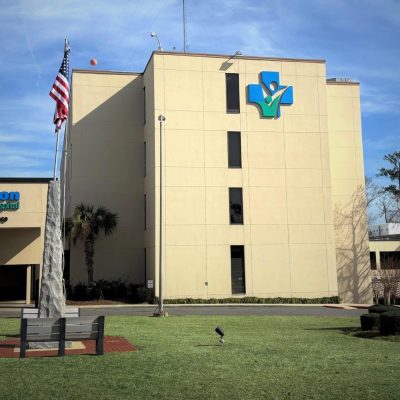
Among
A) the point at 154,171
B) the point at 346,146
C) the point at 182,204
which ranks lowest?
the point at 182,204

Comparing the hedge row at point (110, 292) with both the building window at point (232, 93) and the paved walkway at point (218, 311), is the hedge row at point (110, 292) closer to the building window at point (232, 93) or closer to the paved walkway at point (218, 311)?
the paved walkway at point (218, 311)

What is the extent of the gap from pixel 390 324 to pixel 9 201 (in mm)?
24539

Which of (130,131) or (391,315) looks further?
(130,131)

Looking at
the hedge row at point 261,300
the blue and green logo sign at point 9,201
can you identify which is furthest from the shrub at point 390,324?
the blue and green logo sign at point 9,201

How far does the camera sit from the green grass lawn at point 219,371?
7.95 meters

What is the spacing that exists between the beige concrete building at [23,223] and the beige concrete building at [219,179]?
190 inches

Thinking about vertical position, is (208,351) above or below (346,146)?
below

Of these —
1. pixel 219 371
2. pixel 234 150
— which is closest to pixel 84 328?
pixel 219 371

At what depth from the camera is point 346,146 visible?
138ft

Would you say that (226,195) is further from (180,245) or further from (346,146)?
(346,146)

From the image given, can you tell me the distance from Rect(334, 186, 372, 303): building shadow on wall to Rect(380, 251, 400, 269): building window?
19.7 feet

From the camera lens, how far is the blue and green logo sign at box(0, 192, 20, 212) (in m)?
32.3

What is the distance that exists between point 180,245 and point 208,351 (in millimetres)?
23272

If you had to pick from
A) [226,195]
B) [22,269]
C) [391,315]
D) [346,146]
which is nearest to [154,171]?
[226,195]
